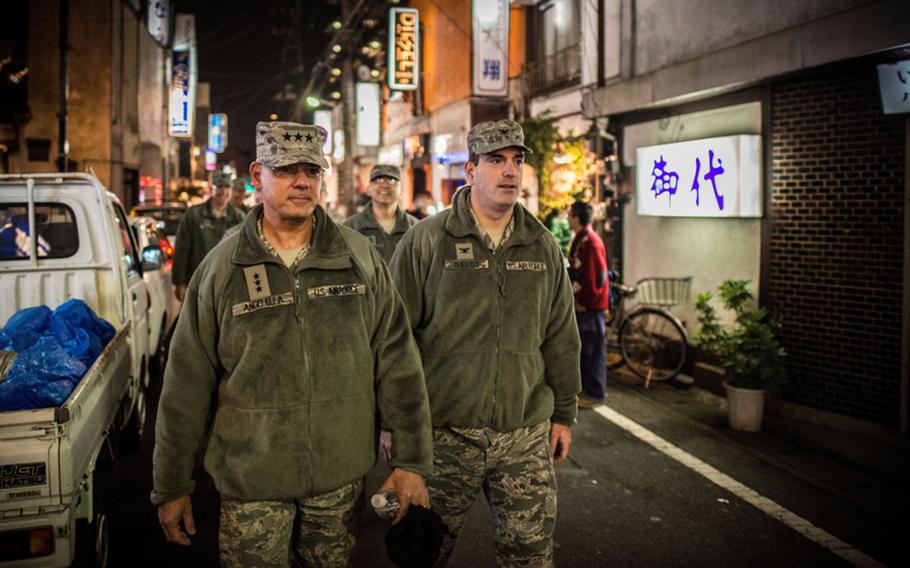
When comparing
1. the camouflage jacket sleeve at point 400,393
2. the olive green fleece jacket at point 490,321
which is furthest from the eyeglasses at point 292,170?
the olive green fleece jacket at point 490,321

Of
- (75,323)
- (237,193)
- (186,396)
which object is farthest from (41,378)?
(237,193)

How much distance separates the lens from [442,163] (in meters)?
27.4

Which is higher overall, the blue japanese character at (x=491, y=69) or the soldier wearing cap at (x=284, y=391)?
the blue japanese character at (x=491, y=69)

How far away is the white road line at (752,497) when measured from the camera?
4.93 m

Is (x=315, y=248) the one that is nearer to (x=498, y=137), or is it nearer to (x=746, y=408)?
(x=498, y=137)

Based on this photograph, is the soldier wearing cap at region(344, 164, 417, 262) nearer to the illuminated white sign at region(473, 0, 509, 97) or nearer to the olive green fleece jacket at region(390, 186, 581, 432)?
the olive green fleece jacket at region(390, 186, 581, 432)

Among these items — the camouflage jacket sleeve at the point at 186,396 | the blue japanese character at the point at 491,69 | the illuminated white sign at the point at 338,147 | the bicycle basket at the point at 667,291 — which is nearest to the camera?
the camouflage jacket sleeve at the point at 186,396

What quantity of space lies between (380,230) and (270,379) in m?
4.84

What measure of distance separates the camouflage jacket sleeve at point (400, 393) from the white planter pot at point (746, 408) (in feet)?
17.9

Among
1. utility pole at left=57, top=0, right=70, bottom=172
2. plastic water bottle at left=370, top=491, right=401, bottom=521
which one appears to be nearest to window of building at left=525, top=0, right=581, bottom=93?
utility pole at left=57, top=0, right=70, bottom=172

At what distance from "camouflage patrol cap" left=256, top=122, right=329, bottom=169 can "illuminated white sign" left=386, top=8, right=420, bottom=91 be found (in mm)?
22561

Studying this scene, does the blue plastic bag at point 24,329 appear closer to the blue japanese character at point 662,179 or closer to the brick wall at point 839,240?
the brick wall at point 839,240

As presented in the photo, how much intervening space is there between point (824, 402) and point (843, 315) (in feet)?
3.06

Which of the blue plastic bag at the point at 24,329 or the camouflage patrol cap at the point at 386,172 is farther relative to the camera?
the camouflage patrol cap at the point at 386,172
